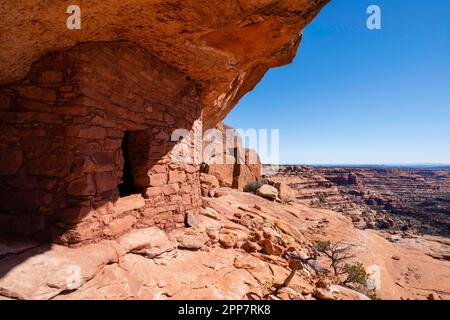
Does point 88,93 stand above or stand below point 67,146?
above

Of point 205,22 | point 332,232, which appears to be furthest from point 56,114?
point 332,232

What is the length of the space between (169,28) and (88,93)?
4.12ft

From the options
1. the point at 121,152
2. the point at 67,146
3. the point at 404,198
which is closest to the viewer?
the point at 67,146

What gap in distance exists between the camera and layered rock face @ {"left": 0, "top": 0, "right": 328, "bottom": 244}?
8.11ft

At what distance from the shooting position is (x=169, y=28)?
9.64 feet

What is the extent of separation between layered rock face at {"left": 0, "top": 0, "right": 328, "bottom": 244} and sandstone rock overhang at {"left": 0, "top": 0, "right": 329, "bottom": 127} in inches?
0.5

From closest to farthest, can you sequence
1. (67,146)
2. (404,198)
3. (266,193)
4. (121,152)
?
(67,146) → (121,152) → (266,193) → (404,198)

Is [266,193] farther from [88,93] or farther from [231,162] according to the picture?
[88,93]

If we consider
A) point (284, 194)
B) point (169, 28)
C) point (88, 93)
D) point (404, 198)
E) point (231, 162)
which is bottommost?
point (404, 198)

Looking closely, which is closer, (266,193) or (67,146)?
(67,146)

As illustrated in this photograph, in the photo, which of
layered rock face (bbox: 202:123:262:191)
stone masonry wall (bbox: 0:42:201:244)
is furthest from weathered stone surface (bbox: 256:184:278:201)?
stone masonry wall (bbox: 0:42:201:244)

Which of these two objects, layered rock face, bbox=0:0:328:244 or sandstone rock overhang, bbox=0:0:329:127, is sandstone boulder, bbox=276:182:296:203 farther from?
layered rock face, bbox=0:0:328:244

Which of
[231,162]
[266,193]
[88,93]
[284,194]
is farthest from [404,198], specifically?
[88,93]
